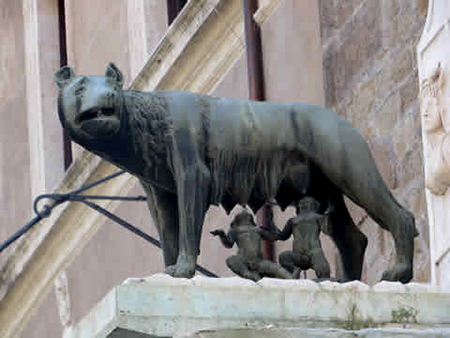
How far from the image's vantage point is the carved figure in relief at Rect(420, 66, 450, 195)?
9.16 m

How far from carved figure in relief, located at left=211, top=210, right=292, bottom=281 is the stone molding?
5.81m

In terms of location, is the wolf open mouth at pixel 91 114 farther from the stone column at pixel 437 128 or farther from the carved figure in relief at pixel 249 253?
the stone column at pixel 437 128

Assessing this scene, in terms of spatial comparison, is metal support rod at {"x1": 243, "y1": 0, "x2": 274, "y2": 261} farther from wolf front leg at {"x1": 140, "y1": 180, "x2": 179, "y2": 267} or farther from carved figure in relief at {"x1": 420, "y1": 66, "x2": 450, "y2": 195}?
wolf front leg at {"x1": 140, "y1": 180, "x2": 179, "y2": 267}

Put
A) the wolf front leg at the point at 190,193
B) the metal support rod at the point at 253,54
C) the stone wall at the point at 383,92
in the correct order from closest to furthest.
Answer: the wolf front leg at the point at 190,193
the stone wall at the point at 383,92
the metal support rod at the point at 253,54

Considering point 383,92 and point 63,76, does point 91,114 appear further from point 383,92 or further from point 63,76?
point 383,92

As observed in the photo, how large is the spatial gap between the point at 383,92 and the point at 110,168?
255 inches

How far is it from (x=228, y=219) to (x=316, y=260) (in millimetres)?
6179

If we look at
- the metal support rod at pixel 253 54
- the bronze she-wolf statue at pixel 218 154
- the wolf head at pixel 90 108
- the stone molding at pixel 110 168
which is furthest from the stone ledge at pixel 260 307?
the stone molding at pixel 110 168

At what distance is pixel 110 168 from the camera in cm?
1788

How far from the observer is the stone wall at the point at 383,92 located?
11164mm

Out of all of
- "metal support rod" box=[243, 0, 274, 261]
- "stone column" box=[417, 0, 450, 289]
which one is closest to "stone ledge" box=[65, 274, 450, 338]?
"stone column" box=[417, 0, 450, 289]

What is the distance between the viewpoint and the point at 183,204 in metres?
8.64

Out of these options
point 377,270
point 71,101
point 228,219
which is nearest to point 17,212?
point 228,219

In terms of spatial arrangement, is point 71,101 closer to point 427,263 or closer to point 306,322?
point 306,322
